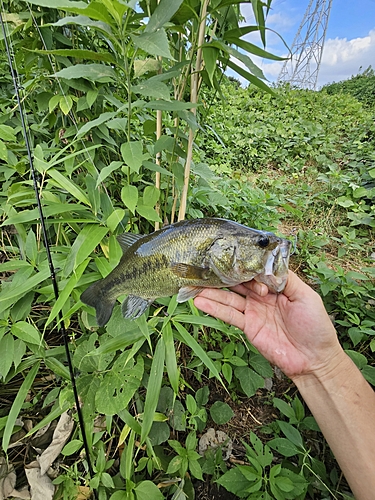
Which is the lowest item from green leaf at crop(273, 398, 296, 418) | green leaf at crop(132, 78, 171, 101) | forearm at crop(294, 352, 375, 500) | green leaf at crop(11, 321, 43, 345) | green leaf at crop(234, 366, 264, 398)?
green leaf at crop(273, 398, 296, 418)

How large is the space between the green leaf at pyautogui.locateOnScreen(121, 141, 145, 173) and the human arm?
27.6 inches

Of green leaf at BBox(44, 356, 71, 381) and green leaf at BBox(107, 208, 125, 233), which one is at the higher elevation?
green leaf at BBox(107, 208, 125, 233)

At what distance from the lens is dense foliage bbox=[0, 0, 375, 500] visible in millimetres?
1287

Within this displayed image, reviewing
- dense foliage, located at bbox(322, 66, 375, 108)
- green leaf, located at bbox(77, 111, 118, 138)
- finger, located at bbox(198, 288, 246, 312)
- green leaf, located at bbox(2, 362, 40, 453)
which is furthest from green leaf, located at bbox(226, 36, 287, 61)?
dense foliage, located at bbox(322, 66, 375, 108)

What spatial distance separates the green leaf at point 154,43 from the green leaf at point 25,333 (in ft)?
4.03

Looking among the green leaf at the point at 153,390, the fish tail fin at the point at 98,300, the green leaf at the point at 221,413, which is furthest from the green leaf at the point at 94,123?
the green leaf at the point at 221,413

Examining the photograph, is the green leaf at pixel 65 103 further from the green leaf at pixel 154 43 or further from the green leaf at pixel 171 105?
the green leaf at pixel 154 43

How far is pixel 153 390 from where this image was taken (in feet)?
4.34

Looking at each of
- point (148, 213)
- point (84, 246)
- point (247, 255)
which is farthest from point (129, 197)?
point (247, 255)

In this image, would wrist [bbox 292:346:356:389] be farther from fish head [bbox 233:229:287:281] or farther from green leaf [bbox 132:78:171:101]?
green leaf [bbox 132:78:171:101]

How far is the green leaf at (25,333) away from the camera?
1.35 m

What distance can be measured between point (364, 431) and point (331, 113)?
657 cm

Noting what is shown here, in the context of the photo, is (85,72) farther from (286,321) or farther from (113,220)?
(286,321)

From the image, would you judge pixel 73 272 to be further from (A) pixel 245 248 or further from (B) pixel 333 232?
(B) pixel 333 232
